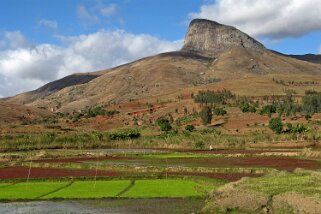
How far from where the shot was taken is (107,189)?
3741 cm

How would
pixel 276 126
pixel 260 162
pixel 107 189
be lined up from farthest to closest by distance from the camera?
pixel 276 126 → pixel 260 162 → pixel 107 189

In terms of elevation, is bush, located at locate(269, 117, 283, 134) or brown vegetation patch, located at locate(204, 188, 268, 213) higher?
bush, located at locate(269, 117, 283, 134)

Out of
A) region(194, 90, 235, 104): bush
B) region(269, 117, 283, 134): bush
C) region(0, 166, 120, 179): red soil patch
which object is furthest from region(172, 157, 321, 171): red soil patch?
region(194, 90, 235, 104): bush

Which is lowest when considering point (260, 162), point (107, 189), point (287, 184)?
point (260, 162)

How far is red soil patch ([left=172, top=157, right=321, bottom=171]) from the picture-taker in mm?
52081

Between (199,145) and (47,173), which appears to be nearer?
(47,173)

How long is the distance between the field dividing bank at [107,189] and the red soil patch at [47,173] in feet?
13.7

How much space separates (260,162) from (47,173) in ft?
79.3

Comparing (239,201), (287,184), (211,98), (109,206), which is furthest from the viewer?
(211,98)

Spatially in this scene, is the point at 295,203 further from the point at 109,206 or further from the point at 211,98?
the point at 211,98

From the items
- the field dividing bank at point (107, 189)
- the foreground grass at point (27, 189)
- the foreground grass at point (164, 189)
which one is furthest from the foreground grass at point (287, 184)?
the foreground grass at point (27, 189)

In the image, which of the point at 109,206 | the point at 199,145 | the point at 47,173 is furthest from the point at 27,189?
the point at 199,145

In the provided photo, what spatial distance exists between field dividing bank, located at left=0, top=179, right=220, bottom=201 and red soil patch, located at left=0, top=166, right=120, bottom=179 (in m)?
4.18

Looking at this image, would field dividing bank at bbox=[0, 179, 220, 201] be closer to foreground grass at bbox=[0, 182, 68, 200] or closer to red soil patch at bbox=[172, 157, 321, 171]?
foreground grass at bbox=[0, 182, 68, 200]
